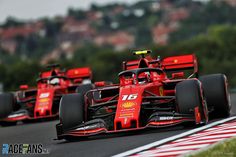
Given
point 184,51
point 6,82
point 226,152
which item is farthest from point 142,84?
point 184,51

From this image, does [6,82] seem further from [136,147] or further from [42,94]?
[136,147]

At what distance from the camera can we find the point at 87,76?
3019cm

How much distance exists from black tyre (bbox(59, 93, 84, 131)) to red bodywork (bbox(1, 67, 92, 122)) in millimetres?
8738

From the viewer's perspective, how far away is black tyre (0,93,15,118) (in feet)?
80.1

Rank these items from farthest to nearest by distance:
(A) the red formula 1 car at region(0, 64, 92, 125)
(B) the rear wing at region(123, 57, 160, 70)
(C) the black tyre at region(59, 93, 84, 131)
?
1. (A) the red formula 1 car at region(0, 64, 92, 125)
2. (B) the rear wing at region(123, 57, 160, 70)
3. (C) the black tyre at region(59, 93, 84, 131)

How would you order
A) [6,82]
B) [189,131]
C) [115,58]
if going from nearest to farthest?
[189,131] < [6,82] < [115,58]

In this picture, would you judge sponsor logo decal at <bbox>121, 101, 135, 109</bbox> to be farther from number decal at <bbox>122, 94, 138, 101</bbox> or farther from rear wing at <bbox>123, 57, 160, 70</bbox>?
rear wing at <bbox>123, 57, 160, 70</bbox>

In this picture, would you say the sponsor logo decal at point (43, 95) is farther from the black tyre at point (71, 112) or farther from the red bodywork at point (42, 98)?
the black tyre at point (71, 112)

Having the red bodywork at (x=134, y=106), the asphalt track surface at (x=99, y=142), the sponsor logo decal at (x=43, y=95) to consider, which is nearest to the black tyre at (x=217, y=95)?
the red bodywork at (x=134, y=106)

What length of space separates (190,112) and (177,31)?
183537 millimetres

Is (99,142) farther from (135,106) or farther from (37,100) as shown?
(37,100)

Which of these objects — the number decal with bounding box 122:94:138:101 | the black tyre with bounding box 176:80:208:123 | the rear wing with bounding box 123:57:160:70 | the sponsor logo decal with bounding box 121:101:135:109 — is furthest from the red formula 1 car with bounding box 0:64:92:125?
the black tyre with bounding box 176:80:208:123

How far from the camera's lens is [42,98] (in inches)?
989

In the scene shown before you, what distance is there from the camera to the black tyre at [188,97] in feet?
50.4
